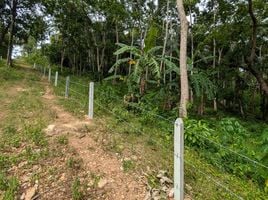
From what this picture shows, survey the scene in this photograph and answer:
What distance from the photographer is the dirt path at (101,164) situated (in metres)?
3.99

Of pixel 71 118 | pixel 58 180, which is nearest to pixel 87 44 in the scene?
pixel 71 118

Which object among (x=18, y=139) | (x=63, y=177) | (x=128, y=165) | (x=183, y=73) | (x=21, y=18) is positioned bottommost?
(x=63, y=177)

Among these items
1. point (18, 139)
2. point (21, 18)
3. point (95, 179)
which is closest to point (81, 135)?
point (18, 139)

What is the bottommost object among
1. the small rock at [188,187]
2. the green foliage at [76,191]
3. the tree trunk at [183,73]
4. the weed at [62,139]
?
the small rock at [188,187]

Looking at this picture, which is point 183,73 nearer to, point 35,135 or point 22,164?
point 35,135

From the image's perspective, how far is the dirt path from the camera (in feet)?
13.1

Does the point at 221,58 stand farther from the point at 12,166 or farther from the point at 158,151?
the point at 12,166

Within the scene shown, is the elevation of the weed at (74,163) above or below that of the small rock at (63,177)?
above

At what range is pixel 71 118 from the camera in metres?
7.30

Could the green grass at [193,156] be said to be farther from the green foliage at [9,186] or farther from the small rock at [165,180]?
the green foliage at [9,186]

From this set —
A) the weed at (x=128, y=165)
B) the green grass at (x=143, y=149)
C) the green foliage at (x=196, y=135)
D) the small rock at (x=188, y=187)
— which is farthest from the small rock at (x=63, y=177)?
the green foliage at (x=196, y=135)

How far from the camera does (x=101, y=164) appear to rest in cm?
468

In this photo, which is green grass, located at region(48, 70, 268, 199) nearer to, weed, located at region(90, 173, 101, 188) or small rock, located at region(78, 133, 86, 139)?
small rock, located at region(78, 133, 86, 139)

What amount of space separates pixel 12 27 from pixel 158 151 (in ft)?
65.1
